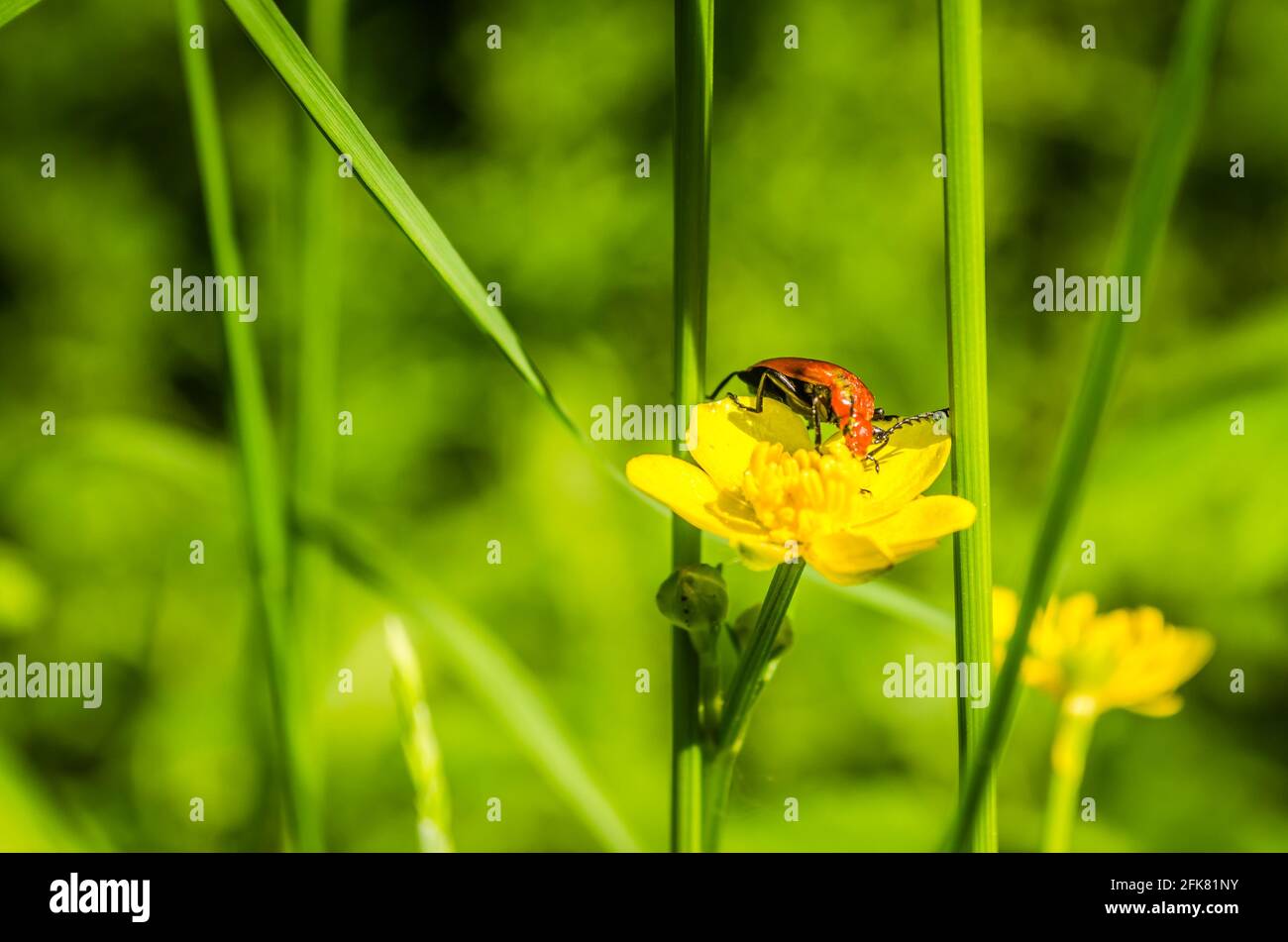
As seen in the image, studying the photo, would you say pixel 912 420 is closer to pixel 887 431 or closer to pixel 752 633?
pixel 887 431

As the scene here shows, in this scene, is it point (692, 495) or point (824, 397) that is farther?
point (824, 397)

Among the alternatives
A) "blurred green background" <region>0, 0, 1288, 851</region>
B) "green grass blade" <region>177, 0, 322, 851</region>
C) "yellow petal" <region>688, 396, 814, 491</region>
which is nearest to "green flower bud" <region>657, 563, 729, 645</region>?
"yellow petal" <region>688, 396, 814, 491</region>

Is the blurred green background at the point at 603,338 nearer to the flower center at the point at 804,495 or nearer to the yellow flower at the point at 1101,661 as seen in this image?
the yellow flower at the point at 1101,661

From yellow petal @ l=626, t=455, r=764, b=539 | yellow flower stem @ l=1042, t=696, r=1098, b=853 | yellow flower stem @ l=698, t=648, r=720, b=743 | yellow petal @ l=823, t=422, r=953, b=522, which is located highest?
yellow petal @ l=823, t=422, r=953, b=522

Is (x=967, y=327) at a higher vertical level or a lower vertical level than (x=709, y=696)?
higher

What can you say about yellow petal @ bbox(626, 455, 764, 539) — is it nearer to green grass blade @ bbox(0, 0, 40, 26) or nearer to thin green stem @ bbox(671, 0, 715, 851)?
thin green stem @ bbox(671, 0, 715, 851)

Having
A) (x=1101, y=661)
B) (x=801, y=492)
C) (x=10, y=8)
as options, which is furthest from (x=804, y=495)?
(x=10, y=8)
